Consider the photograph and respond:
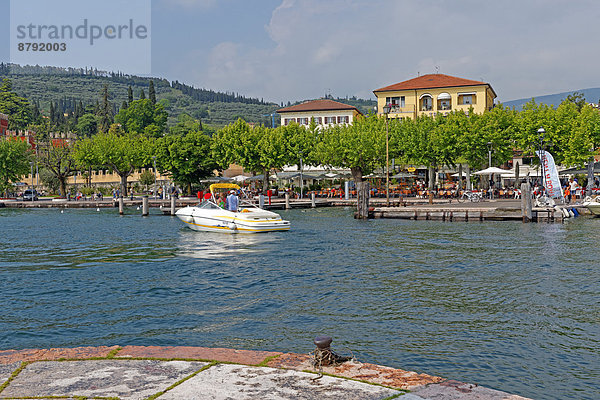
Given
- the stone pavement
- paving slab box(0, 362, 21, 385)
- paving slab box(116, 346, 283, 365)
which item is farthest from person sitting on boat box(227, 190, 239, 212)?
paving slab box(0, 362, 21, 385)

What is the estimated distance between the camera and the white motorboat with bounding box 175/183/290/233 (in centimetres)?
2978

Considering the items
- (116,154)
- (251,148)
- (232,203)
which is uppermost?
(116,154)

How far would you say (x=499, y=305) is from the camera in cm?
1310

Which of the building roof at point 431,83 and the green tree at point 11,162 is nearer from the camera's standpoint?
the green tree at point 11,162

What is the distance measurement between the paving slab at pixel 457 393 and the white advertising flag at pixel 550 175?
33601 mm

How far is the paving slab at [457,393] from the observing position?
19.6 feet

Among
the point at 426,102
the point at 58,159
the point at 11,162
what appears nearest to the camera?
the point at 11,162

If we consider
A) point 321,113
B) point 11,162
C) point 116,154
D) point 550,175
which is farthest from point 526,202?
point 11,162

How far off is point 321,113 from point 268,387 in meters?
93.7

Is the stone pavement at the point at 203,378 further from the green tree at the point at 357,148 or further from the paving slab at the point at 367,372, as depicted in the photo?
the green tree at the point at 357,148

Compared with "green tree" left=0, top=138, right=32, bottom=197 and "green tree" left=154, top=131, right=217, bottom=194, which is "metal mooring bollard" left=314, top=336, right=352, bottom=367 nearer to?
"green tree" left=154, top=131, right=217, bottom=194

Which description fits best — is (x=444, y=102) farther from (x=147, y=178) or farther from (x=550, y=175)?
(x=147, y=178)

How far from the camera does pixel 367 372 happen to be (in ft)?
22.4

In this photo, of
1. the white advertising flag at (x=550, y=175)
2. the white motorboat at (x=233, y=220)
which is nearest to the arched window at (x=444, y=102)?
the white advertising flag at (x=550, y=175)
